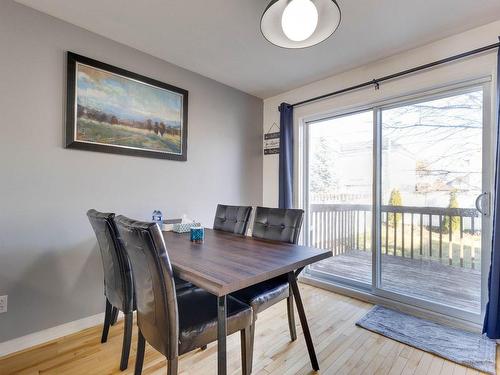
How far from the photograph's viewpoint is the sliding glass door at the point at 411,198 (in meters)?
2.15

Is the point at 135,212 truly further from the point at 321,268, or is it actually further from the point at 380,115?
the point at 380,115

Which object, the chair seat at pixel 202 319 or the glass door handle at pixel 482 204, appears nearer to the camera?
the chair seat at pixel 202 319

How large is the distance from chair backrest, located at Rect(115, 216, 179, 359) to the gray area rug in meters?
1.74

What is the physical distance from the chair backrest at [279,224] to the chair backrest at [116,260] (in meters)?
1.01

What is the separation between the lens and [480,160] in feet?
6.89

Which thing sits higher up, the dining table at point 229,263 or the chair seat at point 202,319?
the dining table at point 229,263

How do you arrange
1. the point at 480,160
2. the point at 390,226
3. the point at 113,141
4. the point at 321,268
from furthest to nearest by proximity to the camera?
the point at 321,268, the point at 390,226, the point at 113,141, the point at 480,160

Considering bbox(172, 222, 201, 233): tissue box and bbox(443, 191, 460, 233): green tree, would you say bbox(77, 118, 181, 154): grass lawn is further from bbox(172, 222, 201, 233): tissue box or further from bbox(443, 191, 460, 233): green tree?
bbox(443, 191, 460, 233): green tree

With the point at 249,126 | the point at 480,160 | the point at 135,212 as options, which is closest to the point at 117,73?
the point at 135,212

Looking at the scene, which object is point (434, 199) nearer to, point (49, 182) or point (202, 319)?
point (202, 319)

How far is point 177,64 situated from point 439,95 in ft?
8.34

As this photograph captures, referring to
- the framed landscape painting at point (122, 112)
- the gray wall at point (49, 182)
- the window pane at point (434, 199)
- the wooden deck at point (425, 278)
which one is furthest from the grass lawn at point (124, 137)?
the wooden deck at point (425, 278)

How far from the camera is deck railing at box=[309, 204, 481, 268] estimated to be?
86.8 inches

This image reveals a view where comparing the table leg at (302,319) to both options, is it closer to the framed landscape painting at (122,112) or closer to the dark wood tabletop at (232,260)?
the dark wood tabletop at (232,260)
